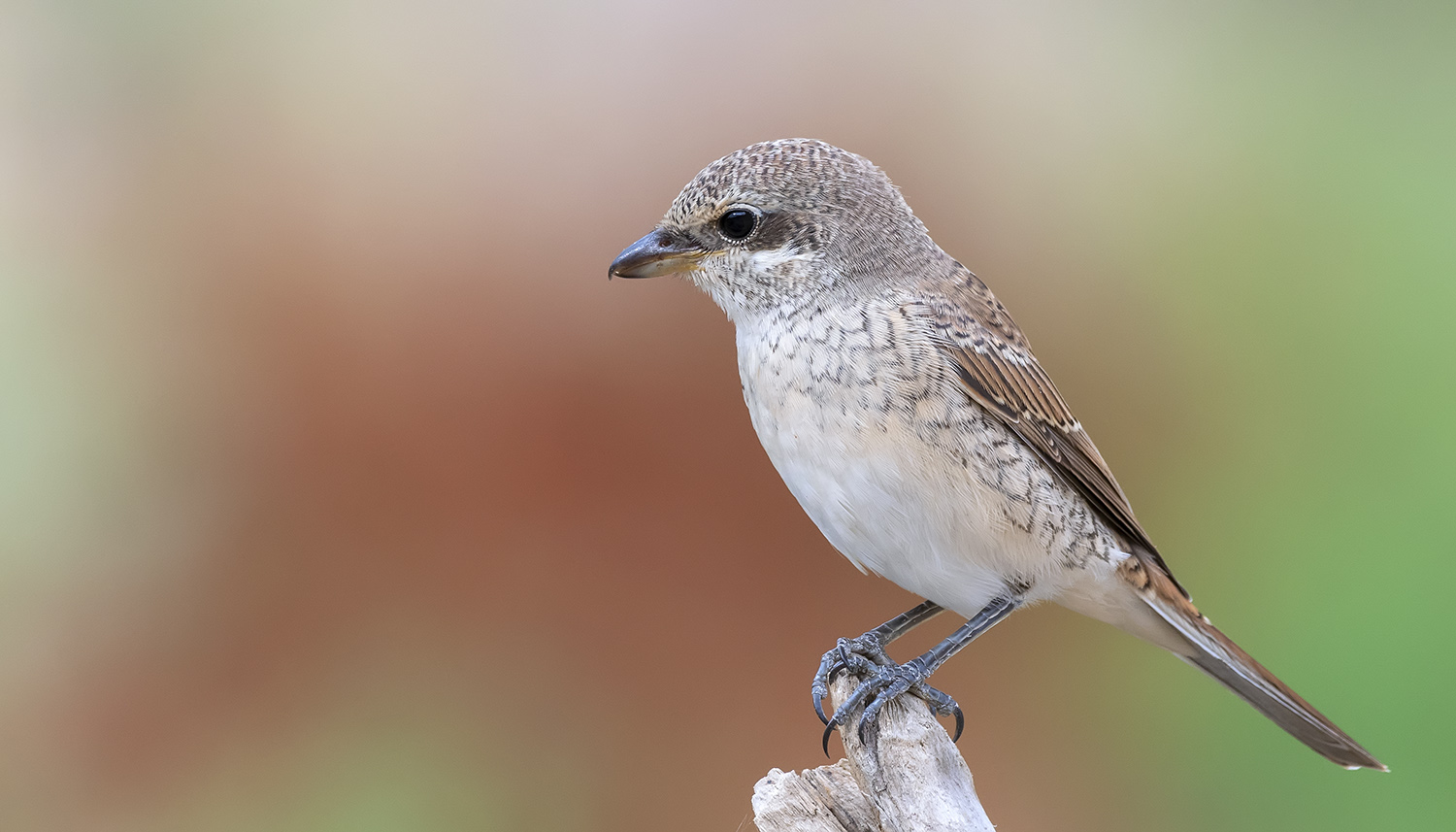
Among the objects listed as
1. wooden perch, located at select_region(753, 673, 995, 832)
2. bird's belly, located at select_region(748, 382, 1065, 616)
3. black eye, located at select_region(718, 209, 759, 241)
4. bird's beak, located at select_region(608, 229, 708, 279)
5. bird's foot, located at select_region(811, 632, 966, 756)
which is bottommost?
wooden perch, located at select_region(753, 673, 995, 832)

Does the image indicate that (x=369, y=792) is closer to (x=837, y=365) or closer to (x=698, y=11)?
(x=837, y=365)

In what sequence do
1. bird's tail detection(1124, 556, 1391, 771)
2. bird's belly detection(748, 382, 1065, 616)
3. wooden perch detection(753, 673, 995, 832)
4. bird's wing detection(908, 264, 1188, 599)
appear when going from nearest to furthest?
wooden perch detection(753, 673, 995, 832) < bird's belly detection(748, 382, 1065, 616) < bird's wing detection(908, 264, 1188, 599) < bird's tail detection(1124, 556, 1391, 771)

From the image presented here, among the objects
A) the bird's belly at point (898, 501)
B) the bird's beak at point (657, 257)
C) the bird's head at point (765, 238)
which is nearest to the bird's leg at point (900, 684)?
the bird's belly at point (898, 501)

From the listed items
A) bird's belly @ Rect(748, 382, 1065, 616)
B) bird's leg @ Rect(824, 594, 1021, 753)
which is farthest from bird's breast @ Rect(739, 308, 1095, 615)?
bird's leg @ Rect(824, 594, 1021, 753)

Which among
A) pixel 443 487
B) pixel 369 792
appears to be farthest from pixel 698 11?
pixel 369 792

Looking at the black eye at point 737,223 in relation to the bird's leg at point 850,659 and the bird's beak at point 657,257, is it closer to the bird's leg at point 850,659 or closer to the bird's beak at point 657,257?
the bird's beak at point 657,257

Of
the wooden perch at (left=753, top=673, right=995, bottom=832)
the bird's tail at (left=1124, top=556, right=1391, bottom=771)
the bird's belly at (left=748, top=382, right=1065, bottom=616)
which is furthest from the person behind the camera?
the bird's tail at (left=1124, top=556, right=1391, bottom=771)

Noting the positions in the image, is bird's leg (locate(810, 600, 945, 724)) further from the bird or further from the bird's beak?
the bird's beak
